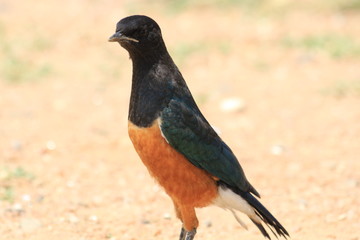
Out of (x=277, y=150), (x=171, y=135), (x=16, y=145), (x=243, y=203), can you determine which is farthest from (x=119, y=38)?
(x=277, y=150)

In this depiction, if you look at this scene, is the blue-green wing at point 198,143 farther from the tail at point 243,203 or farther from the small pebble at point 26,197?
the small pebble at point 26,197

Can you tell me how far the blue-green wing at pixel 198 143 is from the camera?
15.5 feet

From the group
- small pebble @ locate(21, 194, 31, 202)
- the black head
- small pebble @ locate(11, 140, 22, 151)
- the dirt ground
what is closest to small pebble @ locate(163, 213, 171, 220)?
the dirt ground

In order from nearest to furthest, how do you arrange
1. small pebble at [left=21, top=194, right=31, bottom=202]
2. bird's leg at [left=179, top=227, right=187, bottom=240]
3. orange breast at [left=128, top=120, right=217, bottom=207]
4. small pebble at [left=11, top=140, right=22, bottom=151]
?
orange breast at [left=128, top=120, right=217, bottom=207] < bird's leg at [left=179, top=227, right=187, bottom=240] < small pebble at [left=21, top=194, right=31, bottom=202] < small pebble at [left=11, top=140, right=22, bottom=151]

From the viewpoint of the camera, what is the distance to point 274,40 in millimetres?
12125

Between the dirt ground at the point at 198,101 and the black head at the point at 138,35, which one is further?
the dirt ground at the point at 198,101

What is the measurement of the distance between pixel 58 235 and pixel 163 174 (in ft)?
3.72

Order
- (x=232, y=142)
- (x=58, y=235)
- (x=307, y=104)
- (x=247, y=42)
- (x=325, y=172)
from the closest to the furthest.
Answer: (x=58, y=235) → (x=325, y=172) → (x=232, y=142) → (x=307, y=104) → (x=247, y=42)

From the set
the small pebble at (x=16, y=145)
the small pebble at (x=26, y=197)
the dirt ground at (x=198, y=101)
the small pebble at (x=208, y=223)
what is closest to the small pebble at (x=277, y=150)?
the dirt ground at (x=198, y=101)

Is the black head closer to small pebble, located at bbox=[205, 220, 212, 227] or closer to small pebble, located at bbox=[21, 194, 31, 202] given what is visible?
small pebble, located at bbox=[205, 220, 212, 227]

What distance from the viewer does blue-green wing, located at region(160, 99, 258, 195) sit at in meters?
4.71

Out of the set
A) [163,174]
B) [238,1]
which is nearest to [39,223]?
[163,174]

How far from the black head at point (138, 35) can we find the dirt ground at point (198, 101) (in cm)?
95

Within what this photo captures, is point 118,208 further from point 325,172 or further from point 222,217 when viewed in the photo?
point 325,172
